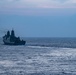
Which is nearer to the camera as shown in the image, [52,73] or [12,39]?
[52,73]

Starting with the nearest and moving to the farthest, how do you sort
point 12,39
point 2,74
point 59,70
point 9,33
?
1. point 2,74
2. point 59,70
3. point 12,39
4. point 9,33

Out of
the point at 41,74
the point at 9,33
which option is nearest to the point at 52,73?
the point at 41,74

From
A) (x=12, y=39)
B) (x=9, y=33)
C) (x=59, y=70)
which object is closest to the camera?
(x=59, y=70)

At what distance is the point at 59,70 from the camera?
4672 centimetres

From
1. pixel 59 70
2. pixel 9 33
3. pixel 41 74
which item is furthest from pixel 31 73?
pixel 9 33

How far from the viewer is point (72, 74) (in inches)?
1676

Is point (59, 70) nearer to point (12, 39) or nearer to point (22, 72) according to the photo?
point (22, 72)

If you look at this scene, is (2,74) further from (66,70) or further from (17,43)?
(17,43)

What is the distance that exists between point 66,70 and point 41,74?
5295 mm

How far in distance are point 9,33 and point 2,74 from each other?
4928 inches

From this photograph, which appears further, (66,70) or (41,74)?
(66,70)

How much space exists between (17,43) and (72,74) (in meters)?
115

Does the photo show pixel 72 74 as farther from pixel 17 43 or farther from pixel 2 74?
pixel 17 43

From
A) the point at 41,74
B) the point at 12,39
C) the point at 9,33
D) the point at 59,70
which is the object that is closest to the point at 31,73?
the point at 41,74
